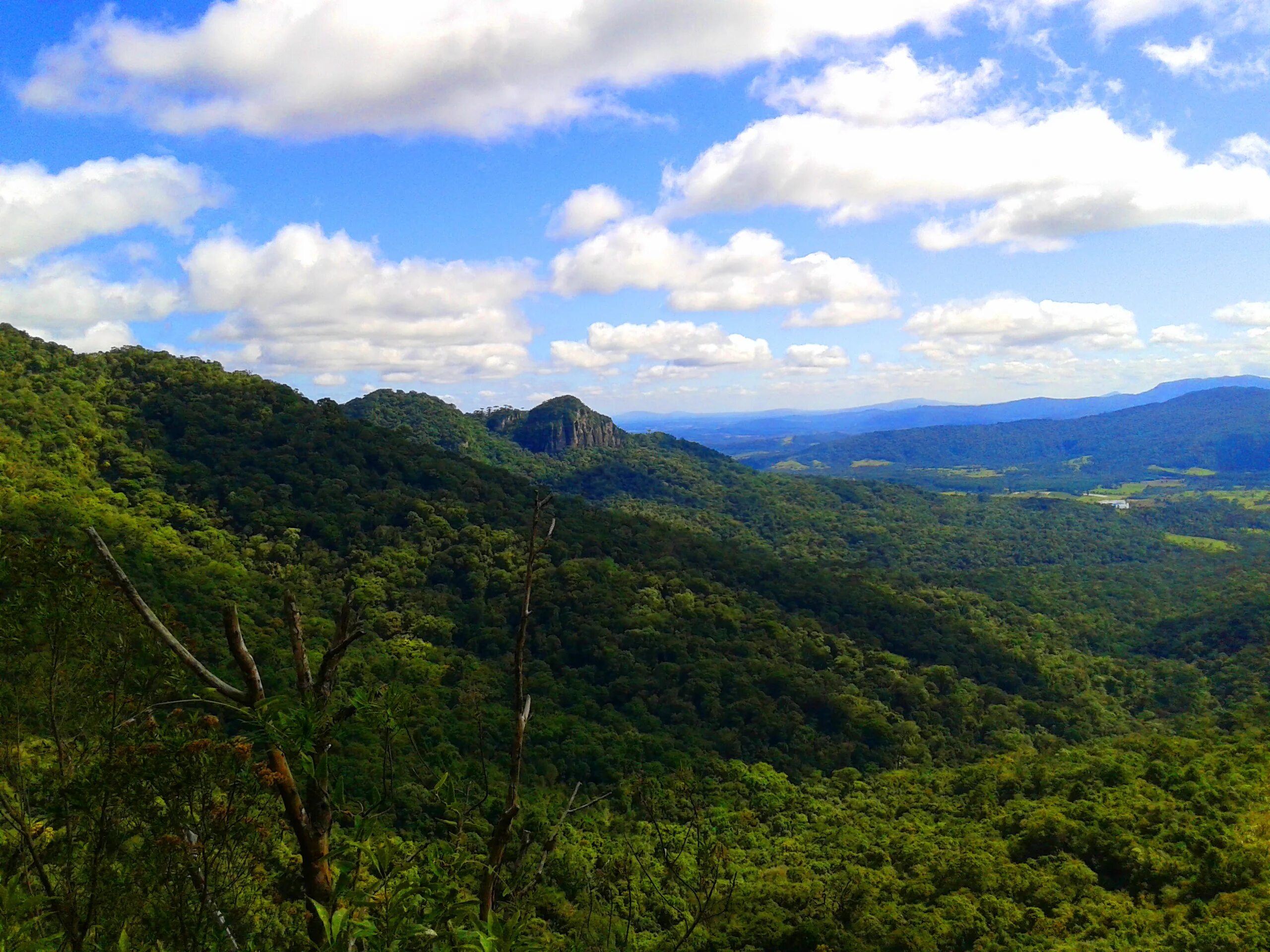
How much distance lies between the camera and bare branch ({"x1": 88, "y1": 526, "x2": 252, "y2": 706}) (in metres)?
3.21

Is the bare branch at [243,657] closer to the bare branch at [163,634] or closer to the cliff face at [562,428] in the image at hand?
the bare branch at [163,634]

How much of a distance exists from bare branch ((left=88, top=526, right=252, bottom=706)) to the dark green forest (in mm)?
27

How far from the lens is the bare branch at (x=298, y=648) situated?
342cm

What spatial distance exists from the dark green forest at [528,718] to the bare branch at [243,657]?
3cm

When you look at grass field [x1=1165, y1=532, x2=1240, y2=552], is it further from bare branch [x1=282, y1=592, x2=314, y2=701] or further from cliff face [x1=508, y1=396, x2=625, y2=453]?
bare branch [x1=282, y1=592, x2=314, y2=701]

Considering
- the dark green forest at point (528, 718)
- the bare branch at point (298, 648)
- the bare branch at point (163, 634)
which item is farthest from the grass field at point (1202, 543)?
the bare branch at point (163, 634)

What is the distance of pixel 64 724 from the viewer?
779 centimetres

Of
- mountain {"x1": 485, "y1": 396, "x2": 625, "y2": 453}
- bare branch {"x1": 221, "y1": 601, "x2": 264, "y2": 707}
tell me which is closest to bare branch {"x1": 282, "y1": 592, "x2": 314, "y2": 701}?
bare branch {"x1": 221, "y1": 601, "x2": 264, "y2": 707}

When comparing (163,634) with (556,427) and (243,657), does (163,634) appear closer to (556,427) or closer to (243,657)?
(243,657)

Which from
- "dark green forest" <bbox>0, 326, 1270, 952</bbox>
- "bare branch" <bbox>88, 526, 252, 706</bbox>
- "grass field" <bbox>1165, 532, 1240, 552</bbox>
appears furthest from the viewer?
"grass field" <bbox>1165, 532, 1240, 552</bbox>

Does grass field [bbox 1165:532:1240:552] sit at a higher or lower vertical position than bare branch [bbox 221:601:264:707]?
lower

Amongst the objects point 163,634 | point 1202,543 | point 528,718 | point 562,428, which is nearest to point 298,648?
point 163,634

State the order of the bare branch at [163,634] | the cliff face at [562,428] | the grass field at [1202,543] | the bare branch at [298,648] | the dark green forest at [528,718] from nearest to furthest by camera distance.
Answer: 1. the bare branch at [163,634]
2. the bare branch at [298,648]
3. the dark green forest at [528,718]
4. the grass field at [1202,543]
5. the cliff face at [562,428]

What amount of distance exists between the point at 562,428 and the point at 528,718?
427 ft
